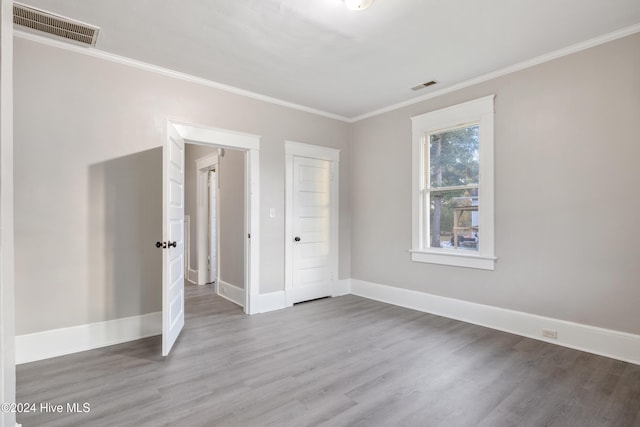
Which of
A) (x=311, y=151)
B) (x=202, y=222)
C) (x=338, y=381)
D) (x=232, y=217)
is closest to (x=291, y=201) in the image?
(x=311, y=151)

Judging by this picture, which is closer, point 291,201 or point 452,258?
point 452,258

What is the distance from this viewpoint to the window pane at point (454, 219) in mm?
3768

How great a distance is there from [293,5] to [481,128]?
2.47m

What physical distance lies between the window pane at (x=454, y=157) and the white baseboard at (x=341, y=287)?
80.3 inches

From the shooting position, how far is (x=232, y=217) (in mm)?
4723

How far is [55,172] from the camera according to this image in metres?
2.86

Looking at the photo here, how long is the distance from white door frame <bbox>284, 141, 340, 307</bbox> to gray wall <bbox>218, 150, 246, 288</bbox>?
62cm

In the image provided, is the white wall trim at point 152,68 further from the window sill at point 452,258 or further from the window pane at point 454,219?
the window sill at point 452,258

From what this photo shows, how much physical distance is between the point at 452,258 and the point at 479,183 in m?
0.94

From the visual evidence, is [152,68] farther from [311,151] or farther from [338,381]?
[338,381]

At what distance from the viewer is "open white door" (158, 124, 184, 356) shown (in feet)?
9.17

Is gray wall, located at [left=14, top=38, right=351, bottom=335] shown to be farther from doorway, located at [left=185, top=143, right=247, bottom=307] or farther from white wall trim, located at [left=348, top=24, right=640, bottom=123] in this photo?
white wall trim, located at [left=348, top=24, right=640, bottom=123]

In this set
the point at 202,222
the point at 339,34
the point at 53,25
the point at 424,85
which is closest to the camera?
the point at 53,25

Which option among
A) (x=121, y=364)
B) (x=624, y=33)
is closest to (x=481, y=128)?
(x=624, y=33)
